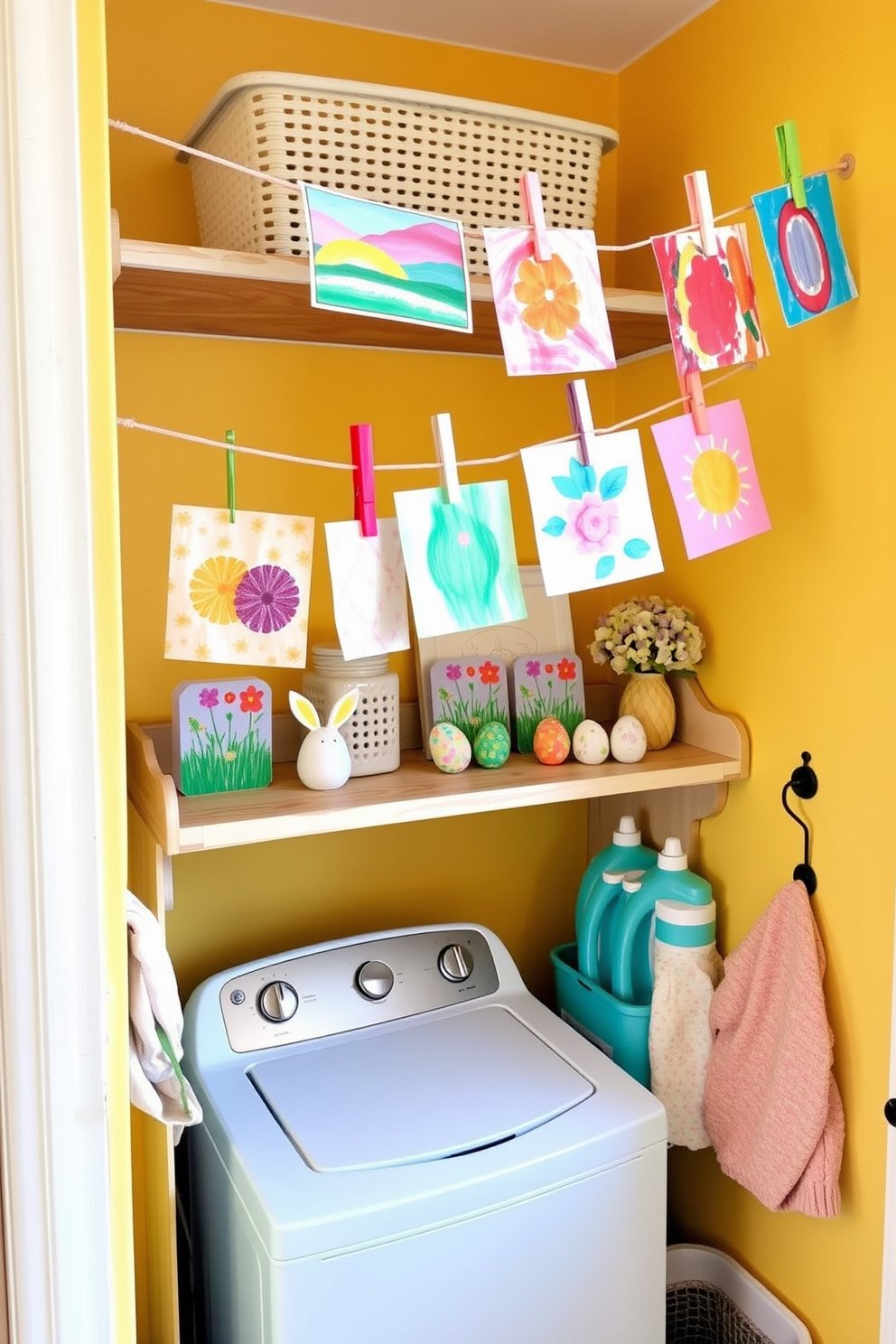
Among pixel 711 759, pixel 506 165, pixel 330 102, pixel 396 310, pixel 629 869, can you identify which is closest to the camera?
pixel 396 310

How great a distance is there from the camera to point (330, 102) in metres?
1.33

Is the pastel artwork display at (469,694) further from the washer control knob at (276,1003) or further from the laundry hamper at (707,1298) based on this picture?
the laundry hamper at (707,1298)

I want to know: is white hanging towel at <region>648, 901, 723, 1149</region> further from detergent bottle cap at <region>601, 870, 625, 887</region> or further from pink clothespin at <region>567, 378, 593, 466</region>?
pink clothespin at <region>567, 378, 593, 466</region>

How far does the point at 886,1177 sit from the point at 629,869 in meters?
0.56

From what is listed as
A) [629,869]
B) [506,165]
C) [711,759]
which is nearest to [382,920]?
[629,869]

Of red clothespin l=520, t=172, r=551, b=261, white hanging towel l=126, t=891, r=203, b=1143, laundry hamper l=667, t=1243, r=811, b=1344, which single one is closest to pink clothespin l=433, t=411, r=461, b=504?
red clothespin l=520, t=172, r=551, b=261

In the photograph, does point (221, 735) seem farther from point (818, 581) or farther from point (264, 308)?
point (818, 581)

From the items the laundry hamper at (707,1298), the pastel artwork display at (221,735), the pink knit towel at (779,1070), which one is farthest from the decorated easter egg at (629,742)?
the laundry hamper at (707,1298)

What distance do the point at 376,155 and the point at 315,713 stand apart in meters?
0.72

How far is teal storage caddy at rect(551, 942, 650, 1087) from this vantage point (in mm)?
1659

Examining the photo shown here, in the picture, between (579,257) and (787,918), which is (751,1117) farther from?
(579,257)

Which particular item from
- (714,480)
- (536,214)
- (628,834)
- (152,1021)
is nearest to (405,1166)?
(152,1021)

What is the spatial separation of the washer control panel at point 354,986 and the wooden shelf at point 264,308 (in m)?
0.91

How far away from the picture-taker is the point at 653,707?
5.49 ft
